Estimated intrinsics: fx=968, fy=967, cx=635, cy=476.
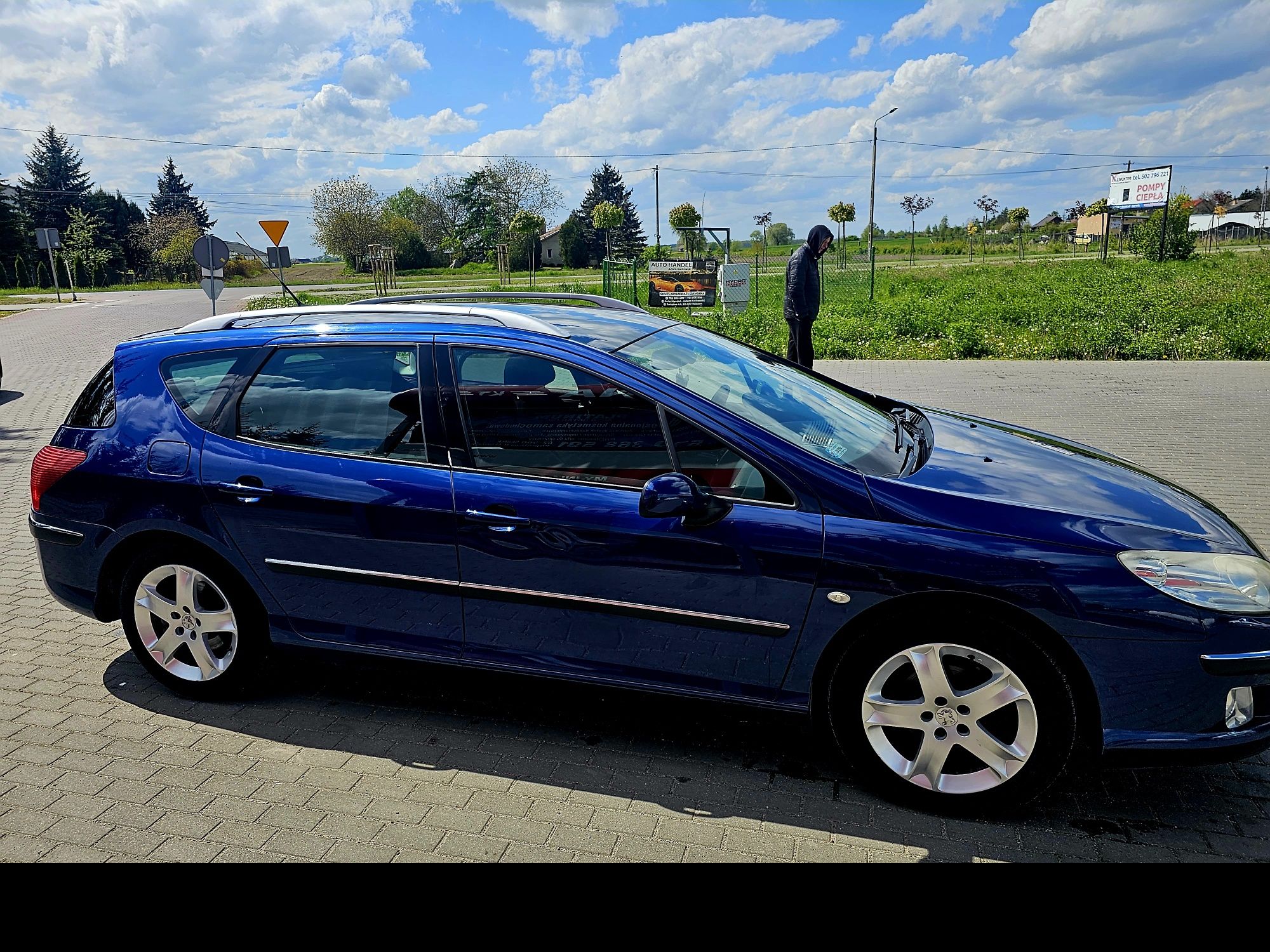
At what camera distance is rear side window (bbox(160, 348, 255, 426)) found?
154 inches

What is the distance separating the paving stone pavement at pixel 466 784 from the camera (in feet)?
9.92

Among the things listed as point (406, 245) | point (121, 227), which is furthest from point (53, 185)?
point (406, 245)

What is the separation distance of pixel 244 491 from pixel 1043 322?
1707cm

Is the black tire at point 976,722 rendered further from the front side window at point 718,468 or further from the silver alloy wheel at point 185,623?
the silver alloy wheel at point 185,623

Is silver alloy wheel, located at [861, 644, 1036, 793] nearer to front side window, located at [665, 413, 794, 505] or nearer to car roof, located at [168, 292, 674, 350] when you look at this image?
front side window, located at [665, 413, 794, 505]

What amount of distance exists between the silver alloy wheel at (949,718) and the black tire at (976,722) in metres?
0.01

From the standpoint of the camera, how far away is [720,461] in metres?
3.26

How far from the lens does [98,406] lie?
413 cm

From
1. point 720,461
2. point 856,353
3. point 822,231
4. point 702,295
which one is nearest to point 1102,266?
point 702,295

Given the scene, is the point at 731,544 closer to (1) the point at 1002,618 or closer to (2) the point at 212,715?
(1) the point at 1002,618

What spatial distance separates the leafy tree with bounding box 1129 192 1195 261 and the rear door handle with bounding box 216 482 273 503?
45.2m

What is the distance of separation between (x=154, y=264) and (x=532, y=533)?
81.9 metres

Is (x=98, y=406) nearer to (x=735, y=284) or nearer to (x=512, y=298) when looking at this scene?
(x=512, y=298)

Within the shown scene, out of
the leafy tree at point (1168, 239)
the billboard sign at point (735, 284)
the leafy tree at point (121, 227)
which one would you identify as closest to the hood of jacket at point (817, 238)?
the billboard sign at point (735, 284)
